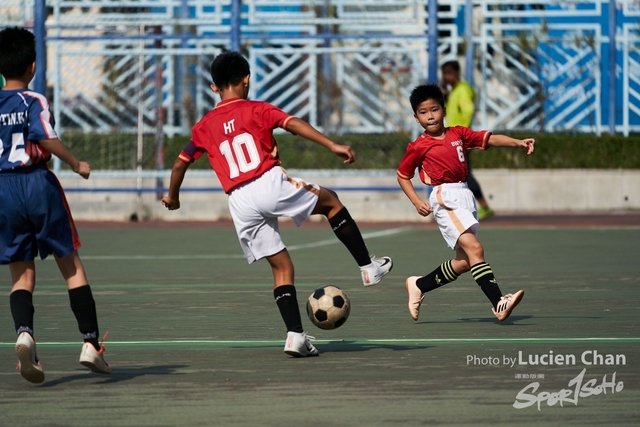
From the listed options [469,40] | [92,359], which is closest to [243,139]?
[92,359]

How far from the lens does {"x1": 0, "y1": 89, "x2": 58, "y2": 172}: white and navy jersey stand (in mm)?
5941

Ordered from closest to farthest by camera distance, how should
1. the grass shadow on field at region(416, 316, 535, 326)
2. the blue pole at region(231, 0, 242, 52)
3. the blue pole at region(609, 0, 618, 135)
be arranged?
the grass shadow on field at region(416, 316, 535, 326)
the blue pole at region(231, 0, 242, 52)
the blue pole at region(609, 0, 618, 135)

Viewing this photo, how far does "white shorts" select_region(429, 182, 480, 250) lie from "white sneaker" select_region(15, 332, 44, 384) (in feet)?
10.6

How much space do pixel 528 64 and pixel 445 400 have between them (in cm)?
1606

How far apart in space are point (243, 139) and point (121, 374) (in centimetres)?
150

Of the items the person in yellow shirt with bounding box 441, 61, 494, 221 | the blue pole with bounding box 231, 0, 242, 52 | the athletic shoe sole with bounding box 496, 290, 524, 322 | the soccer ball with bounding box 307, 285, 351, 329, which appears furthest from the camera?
the blue pole with bounding box 231, 0, 242, 52

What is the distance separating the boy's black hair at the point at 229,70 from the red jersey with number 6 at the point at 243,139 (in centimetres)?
14

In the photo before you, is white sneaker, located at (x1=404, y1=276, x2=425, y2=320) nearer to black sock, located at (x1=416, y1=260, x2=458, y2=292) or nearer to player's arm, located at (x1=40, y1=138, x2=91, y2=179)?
black sock, located at (x1=416, y1=260, x2=458, y2=292)

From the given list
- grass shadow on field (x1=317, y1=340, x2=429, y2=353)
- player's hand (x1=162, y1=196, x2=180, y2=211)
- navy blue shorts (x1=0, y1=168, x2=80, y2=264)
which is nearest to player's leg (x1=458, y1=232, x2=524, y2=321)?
grass shadow on field (x1=317, y1=340, x2=429, y2=353)

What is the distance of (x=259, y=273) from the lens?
1147 cm

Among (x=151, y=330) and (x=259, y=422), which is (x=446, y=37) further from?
(x=259, y=422)

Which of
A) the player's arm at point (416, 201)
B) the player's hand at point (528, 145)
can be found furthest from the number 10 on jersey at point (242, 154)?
the player's hand at point (528, 145)

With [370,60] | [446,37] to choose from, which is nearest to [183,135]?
[370,60]

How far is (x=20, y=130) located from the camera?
19.6ft
